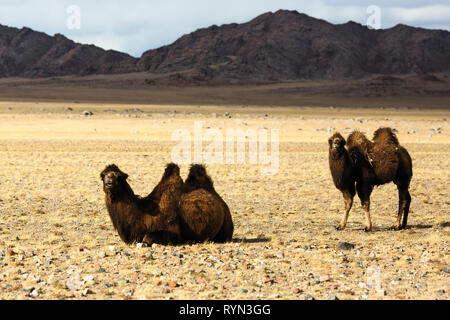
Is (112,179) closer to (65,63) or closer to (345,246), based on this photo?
(345,246)

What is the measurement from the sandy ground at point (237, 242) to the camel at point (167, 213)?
0.69 feet

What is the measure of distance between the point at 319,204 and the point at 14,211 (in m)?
6.16

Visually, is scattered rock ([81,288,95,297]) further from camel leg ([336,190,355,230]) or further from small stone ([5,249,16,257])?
camel leg ([336,190,355,230])

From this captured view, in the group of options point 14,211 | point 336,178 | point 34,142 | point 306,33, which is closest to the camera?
point 336,178

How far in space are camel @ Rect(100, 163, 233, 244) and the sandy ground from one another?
21 centimetres

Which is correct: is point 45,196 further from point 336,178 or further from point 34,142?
point 34,142

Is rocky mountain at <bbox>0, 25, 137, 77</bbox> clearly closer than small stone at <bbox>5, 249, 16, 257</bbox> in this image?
No

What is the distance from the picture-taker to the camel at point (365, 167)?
35.1ft

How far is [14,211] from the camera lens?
496 inches

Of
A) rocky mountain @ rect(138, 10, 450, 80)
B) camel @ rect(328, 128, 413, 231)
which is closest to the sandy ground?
camel @ rect(328, 128, 413, 231)

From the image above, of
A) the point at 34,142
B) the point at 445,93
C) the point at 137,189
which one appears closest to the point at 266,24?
the point at 445,93

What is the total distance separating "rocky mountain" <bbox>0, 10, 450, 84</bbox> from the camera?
154625 millimetres

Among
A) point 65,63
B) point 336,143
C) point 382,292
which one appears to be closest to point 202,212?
point 336,143

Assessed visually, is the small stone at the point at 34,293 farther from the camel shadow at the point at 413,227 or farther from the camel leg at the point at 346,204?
the camel shadow at the point at 413,227
